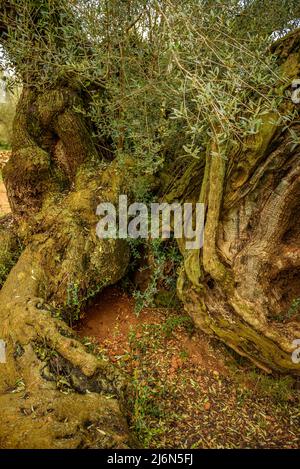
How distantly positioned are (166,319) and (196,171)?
197 cm

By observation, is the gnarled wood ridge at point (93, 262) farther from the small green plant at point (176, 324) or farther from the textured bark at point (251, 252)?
the small green plant at point (176, 324)

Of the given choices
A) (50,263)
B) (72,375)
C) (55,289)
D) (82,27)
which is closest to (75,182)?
(50,263)

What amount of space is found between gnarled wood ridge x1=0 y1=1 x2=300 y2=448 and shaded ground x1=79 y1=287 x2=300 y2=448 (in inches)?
12.7

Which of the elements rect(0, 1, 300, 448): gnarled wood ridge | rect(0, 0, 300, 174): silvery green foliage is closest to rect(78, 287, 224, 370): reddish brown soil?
rect(0, 1, 300, 448): gnarled wood ridge

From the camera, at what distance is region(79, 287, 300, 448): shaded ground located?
11.9 ft

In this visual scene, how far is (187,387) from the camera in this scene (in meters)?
4.08

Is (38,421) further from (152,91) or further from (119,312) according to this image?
(152,91)

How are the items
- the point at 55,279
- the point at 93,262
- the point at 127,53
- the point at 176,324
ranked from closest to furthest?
1. the point at 127,53
2. the point at 55,279
3. the point at 93,262
4. the point at 176,324

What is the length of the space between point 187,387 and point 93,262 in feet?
6.08

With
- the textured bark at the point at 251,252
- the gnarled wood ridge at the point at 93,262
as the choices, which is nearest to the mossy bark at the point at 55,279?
the gnarled wood ridge at the point at 93,262

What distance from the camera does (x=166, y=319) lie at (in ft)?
16.2

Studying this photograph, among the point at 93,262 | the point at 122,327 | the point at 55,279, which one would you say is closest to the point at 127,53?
the point at 93,262

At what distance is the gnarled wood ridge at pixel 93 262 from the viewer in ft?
11.0

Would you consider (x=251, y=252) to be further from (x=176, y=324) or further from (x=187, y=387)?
(x=187, y=387)
